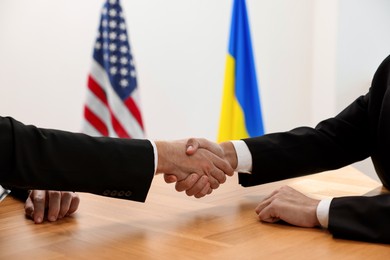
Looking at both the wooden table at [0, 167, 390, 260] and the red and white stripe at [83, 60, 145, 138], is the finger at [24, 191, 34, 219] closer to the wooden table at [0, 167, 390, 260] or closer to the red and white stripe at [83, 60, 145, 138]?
the wooden table at [0, 167, 390, 260]

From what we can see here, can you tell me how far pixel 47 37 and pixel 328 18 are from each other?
101 inches

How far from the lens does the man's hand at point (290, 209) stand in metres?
1.47

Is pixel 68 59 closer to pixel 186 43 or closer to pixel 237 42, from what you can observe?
pixel 186 43

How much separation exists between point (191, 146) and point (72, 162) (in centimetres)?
56

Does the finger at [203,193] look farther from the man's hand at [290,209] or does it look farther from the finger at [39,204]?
the finger at [39,204]

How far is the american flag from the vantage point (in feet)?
13.5

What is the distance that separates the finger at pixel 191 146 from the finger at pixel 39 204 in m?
0.51

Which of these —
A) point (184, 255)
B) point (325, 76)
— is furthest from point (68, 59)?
point (184, 255)

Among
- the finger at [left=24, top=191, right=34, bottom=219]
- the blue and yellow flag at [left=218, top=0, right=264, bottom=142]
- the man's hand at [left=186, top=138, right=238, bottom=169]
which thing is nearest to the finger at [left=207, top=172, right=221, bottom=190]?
the man's hand at [left=186, top=138, right=238, bottom=169]

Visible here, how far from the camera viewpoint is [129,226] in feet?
4.73

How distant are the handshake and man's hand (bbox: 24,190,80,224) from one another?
293mm

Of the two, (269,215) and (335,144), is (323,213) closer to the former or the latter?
(269,215)

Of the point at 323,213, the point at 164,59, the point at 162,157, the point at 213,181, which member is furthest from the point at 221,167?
the point at 164,59

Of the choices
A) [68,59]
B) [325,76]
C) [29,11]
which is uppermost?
[29,11]
